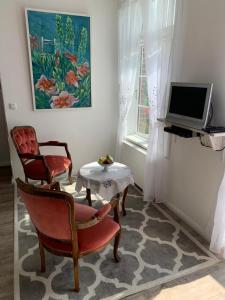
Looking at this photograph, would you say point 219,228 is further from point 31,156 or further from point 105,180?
point 31,156

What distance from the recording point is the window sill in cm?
346

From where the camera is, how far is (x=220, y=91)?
212cm

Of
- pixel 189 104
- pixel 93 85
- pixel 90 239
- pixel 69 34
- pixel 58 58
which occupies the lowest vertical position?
pixel 90 239

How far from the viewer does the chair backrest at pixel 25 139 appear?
10.4 feet

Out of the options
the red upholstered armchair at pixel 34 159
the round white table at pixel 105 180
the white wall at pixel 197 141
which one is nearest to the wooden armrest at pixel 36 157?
the red upholstered armchair at pixel 34 159

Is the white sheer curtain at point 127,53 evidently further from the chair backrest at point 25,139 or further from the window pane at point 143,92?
the chair backrest at point 25,139

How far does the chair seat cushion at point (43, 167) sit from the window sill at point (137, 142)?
1.04 metres

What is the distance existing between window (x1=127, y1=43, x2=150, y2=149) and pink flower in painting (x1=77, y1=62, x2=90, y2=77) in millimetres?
810

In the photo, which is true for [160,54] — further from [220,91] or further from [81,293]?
[81,293]

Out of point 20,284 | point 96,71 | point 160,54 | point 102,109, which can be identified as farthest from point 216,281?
point 96,71

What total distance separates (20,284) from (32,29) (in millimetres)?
3047

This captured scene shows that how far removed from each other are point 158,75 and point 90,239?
195cm

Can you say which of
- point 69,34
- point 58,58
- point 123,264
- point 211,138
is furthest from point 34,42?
point 123,264

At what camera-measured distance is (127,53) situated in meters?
3.45
